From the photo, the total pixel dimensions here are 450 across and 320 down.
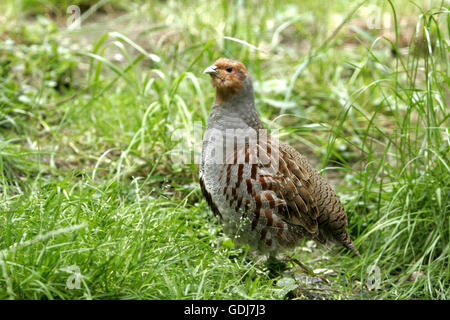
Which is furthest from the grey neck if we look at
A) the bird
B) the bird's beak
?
the bird's beak

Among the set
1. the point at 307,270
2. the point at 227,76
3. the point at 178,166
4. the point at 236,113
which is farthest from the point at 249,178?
the point at 178,166

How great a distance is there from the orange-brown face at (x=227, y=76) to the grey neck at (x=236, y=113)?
0.11 feet

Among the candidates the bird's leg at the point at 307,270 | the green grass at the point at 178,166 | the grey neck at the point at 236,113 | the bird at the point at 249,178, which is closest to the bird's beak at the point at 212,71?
the bird at the point at 249,178

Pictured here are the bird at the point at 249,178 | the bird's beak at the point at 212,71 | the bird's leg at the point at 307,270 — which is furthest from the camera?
the bird's leg at the point at 307,270

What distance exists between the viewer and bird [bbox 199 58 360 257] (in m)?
3.19

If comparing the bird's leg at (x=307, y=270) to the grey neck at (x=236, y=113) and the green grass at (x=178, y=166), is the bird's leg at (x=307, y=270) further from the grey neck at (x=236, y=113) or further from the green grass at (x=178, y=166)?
the grey neck at (x=236, y=113)

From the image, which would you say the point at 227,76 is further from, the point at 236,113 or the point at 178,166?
the point at 178,166

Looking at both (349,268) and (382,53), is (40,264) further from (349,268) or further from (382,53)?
(382,53)

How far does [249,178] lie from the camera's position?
319cm

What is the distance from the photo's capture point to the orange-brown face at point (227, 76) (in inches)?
131

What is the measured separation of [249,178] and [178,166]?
1.12 meters
